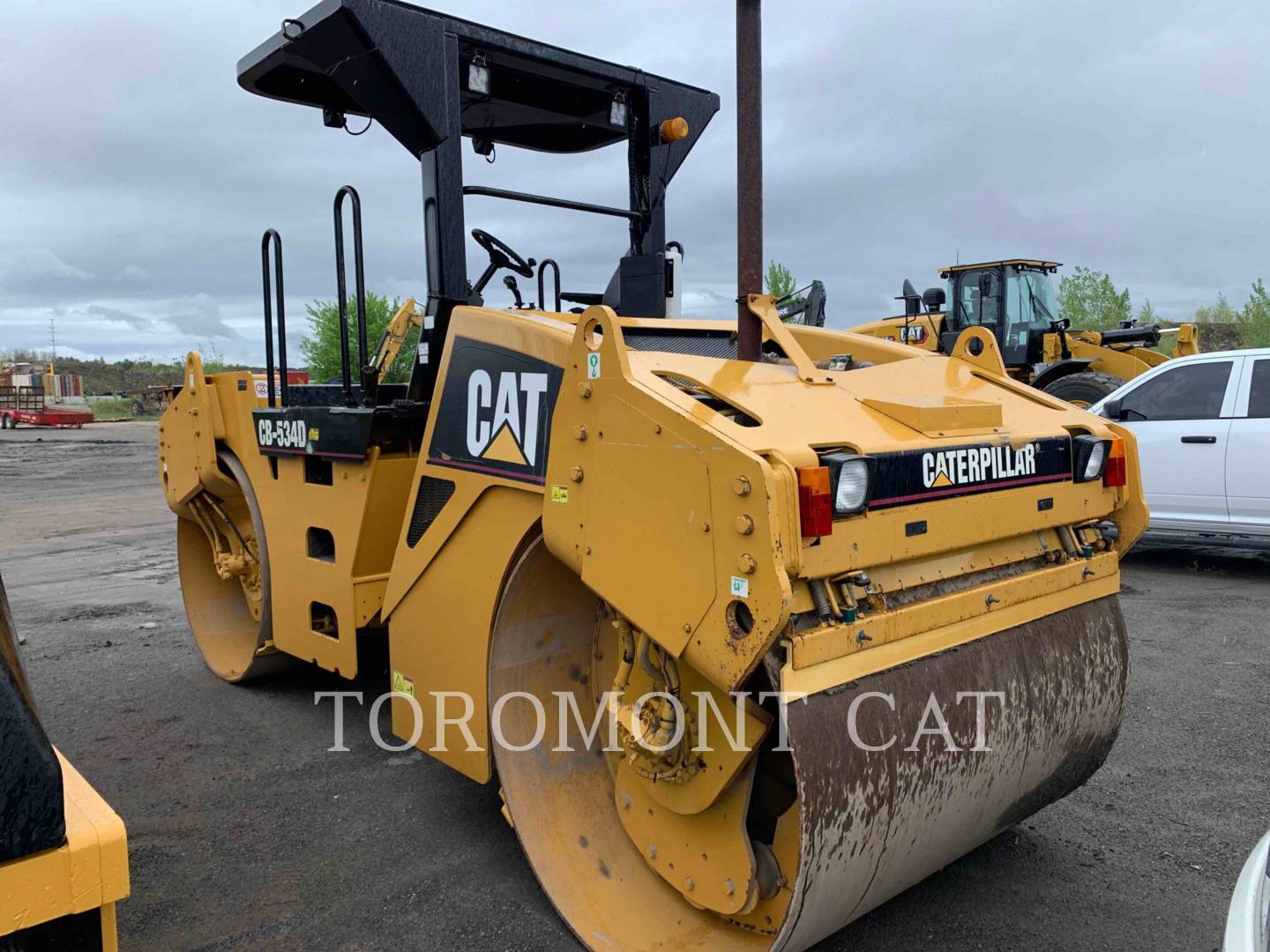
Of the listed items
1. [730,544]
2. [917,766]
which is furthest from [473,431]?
[917,766]

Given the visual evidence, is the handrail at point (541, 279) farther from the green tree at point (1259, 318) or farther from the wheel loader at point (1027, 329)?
the green tree at point (1259, 318)

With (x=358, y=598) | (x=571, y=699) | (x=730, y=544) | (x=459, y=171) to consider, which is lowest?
(x=571, y=699)

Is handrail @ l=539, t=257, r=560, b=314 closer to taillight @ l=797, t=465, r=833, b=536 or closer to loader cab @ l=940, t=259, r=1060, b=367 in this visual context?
taillight @ l=797, t=465, r=833, b=536

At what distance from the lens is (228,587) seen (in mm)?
5586

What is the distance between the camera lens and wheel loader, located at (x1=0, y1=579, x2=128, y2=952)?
4.30 feet

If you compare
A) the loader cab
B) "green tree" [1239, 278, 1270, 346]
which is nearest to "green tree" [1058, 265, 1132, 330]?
"green tree" [1239, 278, 1270, 346]

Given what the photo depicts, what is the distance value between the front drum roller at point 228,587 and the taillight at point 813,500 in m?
3.16

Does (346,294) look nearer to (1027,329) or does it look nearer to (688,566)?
(688,566)

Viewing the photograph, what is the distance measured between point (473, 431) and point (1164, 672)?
154 inches

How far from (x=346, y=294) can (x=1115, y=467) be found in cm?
282

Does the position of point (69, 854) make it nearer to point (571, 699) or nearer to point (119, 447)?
point (571, 699)

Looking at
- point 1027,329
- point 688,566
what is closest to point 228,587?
point 688,566

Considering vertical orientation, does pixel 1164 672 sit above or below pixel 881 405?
below

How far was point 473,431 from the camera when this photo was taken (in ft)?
10.1
